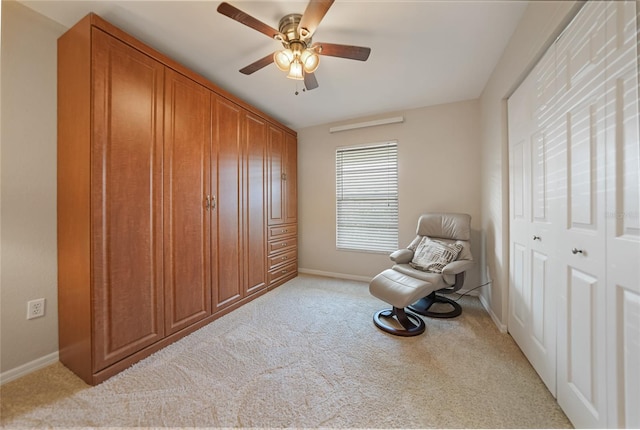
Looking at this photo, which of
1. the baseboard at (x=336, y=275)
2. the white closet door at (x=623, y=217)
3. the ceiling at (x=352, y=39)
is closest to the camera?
the white closet door at (x=623, y=217)

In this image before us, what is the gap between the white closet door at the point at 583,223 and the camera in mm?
936

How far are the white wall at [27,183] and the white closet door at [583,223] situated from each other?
9.99ft

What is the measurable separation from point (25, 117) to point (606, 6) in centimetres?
307

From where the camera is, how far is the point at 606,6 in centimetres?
89

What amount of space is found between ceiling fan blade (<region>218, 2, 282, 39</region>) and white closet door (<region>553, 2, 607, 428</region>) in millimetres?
1595

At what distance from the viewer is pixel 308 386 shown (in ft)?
4.51

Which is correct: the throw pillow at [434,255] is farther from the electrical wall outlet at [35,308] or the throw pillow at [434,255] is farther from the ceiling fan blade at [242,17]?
the electrical wall outlet at [35,308]

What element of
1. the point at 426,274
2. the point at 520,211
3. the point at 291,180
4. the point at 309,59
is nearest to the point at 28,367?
the point at 309,59

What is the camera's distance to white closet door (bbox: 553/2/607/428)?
94 cm

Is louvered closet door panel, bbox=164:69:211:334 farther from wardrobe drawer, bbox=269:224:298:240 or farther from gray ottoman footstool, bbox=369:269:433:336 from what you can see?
gray ottoman footstool, bbox=369:269:433:336

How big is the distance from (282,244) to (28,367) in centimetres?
231

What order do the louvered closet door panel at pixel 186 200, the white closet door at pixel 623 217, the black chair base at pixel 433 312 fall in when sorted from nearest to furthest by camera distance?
the white closet door at pixel 623 217 → the louvered closet door panel at pixel 186 200 → the black chair base at pixel 433 312

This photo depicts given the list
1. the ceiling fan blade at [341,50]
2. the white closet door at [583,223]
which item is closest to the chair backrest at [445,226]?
the white closet door at [583,223]

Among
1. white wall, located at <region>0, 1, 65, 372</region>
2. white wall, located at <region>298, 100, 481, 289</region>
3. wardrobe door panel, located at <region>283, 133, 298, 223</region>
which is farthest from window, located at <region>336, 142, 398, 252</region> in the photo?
white wall, located at <region>0, 1, 65, 372</region>
